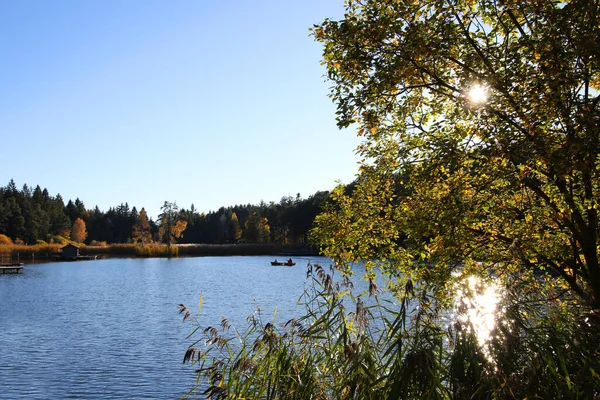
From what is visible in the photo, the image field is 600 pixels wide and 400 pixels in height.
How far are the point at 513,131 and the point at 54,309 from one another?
32752 millimetres

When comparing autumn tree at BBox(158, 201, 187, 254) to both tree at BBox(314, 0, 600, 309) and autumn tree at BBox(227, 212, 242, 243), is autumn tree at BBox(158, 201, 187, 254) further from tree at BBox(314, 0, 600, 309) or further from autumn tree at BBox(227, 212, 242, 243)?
tree at BBox(314, 0, 600, 309)

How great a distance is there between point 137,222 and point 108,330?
418 ft

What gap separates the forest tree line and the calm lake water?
156 feet

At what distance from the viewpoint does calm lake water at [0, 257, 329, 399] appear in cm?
1697

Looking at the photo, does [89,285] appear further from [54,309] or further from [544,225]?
[544,225]

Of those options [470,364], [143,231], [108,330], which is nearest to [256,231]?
[143,231]

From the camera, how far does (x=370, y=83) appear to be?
8.44 m

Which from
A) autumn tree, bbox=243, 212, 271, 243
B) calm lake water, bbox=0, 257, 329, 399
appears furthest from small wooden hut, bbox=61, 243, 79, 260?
calm lake water, bbox=0, 257, 329, 399

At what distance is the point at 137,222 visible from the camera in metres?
148

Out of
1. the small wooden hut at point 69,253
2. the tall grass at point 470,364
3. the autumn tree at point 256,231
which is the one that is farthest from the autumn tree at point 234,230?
the tall grass at point 470,364

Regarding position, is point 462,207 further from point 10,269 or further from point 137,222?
point 137,222

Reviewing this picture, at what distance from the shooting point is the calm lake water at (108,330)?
55.7 ft

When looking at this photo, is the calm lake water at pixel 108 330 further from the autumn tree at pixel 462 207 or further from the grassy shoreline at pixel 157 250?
the grassy shoreline at pixel 157 250

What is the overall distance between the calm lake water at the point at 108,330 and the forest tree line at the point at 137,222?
4741cm
